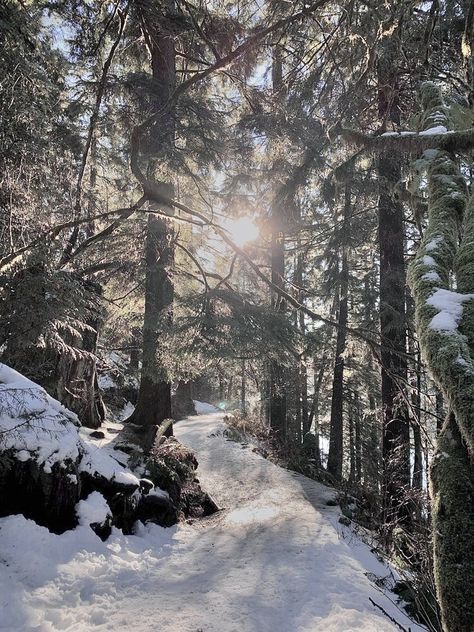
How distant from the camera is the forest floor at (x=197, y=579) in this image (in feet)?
12.4

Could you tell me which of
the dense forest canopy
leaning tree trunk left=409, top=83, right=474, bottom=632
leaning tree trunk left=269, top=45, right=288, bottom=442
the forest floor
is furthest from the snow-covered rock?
leaning tree trunk left=409, top=83, right=474, bottom=632

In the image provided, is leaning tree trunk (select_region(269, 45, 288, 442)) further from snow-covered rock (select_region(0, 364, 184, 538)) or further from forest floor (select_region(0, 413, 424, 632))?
snow-covered rock (select_region(0, 364, 184, 538))

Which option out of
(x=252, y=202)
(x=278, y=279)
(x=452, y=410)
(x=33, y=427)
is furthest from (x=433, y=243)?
(x=278, y=279)

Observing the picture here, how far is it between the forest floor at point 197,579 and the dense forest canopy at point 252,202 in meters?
0.79

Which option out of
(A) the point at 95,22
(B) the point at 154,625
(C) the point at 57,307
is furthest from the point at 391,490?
(A) the point at 95,22

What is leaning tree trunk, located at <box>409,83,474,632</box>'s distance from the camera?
1492mm

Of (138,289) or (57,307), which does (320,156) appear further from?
(57,307)

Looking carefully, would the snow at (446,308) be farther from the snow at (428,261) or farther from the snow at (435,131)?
the snow at (435,131)

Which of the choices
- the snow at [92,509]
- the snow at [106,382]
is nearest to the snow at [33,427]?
the snow at [92,509]

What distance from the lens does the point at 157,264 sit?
356 inches

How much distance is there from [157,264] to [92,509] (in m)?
5.22

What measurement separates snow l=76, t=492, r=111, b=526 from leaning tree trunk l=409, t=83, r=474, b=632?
461 cm

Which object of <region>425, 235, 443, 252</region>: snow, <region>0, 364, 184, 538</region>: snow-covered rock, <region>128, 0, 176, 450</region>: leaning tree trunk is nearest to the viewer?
<region>425, 235, 443, 252</region>: snow

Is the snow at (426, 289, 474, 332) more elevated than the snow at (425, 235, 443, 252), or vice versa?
the snow at (425, 235, 443, 252)
